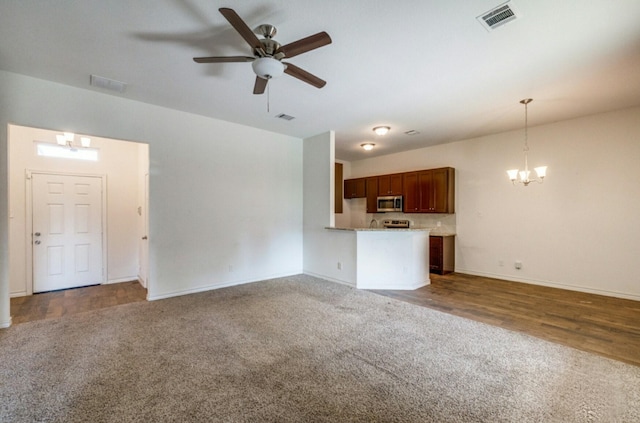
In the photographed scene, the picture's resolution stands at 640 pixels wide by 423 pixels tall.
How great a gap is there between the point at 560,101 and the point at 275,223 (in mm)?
5029

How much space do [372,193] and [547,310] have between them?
14.8 feet

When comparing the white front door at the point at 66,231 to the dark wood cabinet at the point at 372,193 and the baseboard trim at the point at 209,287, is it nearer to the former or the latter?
the baseboard trim at the point at 209,287

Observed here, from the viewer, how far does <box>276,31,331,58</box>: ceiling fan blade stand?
2.15 metres

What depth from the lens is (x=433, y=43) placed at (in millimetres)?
2635

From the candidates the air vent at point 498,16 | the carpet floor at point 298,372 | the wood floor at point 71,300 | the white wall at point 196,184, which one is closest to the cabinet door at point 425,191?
the white wall at point 196,184

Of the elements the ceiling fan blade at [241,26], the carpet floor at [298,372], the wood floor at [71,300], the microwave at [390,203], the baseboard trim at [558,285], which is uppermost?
the ceiling fan blade at [241,26]

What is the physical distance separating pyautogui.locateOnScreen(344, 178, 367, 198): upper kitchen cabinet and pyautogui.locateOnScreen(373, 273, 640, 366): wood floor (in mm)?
3267

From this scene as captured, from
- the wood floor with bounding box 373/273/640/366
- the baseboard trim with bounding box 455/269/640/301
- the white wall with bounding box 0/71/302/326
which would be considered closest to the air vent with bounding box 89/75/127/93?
the white wall with bounding box 0/71/302/326

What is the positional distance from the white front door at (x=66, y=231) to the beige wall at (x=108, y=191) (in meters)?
0.13

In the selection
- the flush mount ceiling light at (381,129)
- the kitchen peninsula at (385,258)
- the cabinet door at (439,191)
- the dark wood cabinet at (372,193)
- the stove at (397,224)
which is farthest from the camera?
the dark wood cabinet at (372,193)

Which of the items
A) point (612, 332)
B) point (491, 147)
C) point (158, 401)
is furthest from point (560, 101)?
point (158, 401)

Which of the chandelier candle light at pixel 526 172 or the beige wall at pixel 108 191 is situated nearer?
the chandelier candle light at pixel 526 172

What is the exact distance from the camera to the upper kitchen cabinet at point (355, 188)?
781cm

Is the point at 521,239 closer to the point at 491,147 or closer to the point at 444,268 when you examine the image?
the point at 444,268
